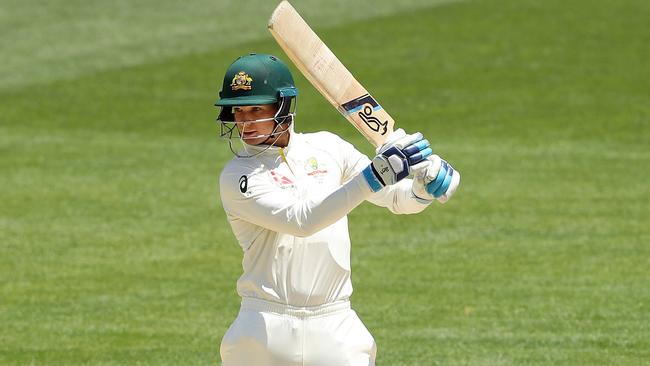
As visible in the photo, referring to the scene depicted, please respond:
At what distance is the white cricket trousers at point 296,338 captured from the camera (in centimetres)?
524

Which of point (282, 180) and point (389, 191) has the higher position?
point (282, 180)

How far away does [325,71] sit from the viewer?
5.54 m

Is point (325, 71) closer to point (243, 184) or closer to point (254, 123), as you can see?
point (254, 123)

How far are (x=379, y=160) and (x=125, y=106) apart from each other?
44.9 ft

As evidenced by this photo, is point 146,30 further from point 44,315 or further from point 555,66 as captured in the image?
point 44,315

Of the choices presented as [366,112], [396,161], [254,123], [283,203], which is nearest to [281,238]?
[283,203]

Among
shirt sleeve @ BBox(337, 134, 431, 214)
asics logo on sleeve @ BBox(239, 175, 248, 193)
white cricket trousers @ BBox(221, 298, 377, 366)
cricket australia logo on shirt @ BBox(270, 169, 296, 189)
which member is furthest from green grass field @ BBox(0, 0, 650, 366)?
asics logo on sleeve @ BBox(239, 175, 248, 193)

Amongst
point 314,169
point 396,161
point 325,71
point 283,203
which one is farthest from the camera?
point 325,71

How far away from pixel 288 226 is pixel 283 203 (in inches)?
4.5

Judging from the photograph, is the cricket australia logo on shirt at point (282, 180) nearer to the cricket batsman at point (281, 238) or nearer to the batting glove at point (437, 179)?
the cricket batsman at point (281, 238)

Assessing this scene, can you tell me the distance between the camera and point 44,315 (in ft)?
32.6

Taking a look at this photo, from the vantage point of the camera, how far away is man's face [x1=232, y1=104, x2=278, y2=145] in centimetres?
531

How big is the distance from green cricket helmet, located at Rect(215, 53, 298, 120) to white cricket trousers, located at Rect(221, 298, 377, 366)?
797 mm

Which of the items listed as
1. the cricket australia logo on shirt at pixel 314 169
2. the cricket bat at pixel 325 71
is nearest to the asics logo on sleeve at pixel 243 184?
the cricket australia logo on shirt at pixel 314 169
